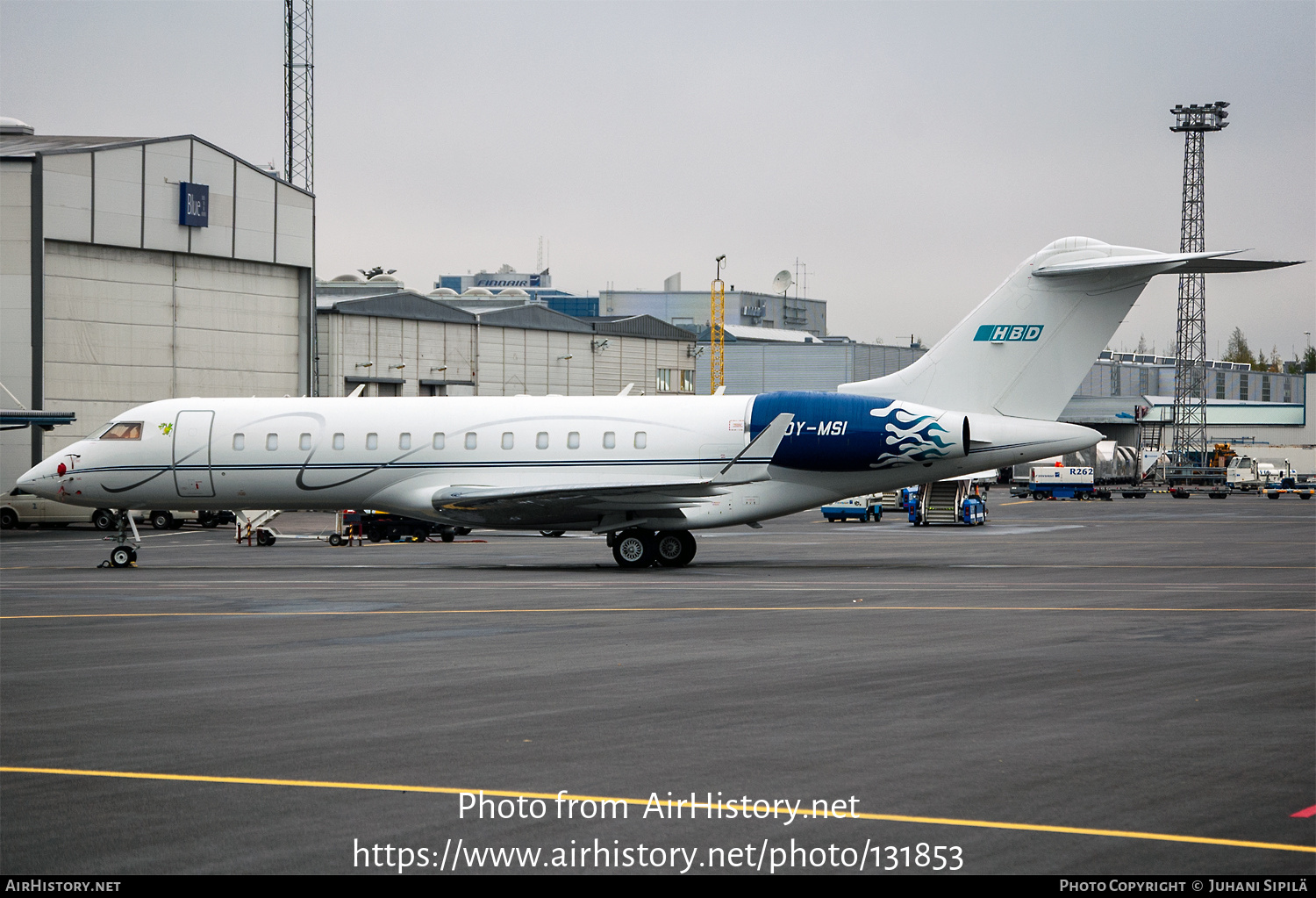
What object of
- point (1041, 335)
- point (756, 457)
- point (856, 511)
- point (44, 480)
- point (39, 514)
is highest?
point (1041, 335)

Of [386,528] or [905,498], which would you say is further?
[905,498]

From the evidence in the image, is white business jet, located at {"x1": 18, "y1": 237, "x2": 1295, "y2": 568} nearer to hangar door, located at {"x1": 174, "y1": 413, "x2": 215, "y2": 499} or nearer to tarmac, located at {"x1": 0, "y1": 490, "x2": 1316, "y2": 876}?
hangar door, located at {"x1": 174, "y1": 413, "x2": 215, "y2": 499}

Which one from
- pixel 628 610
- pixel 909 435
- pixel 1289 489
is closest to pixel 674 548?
pixel 909 435

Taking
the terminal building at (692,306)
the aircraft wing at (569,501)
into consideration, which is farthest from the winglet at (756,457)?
the terminal building at (692,306)

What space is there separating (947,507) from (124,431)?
1202 inches

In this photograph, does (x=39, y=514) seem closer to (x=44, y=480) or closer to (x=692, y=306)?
(x=44, y=480)

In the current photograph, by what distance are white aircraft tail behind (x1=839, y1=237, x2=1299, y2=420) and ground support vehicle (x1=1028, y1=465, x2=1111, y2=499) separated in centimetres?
5435

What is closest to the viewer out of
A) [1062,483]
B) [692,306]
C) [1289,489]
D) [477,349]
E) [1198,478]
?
[477,349]

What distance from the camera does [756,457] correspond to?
2847cm

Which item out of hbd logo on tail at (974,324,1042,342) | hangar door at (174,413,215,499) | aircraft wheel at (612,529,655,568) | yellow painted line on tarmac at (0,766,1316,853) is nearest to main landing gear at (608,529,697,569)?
aircraft wheel at (612,529,655,568)

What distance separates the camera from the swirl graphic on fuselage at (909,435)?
92.6 ft

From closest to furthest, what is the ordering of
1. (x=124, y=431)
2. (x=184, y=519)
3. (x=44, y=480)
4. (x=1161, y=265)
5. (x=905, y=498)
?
(x=1161, y=265), (x=124, y=431), (x=44, y=480), (x=184, y=519), (x=905, y=498)
